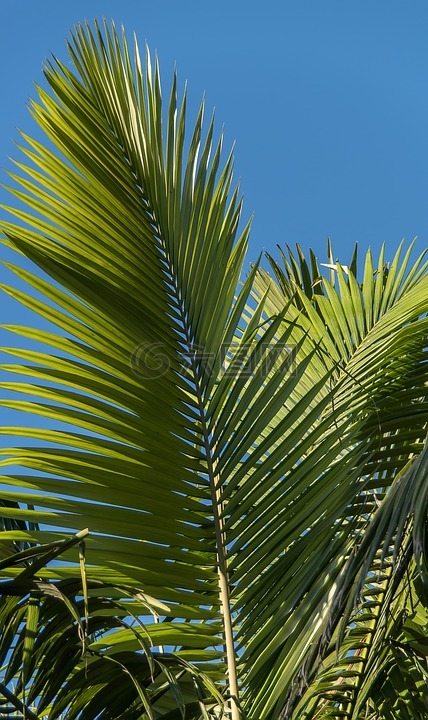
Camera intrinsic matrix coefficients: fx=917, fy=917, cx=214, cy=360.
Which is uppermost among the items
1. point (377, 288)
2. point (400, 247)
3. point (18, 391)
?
point (400, 247)

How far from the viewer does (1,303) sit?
1.66 metres

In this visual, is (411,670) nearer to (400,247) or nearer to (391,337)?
(391,337)

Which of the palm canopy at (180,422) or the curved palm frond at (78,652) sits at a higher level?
the palm canopy at (180,422)

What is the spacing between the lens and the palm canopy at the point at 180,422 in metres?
1.40

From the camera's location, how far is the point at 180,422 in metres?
1.64

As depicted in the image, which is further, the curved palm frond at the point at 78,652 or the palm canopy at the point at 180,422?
the palm canopy at the point at 180,422

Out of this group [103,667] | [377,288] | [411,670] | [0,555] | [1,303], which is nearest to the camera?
[103,667]

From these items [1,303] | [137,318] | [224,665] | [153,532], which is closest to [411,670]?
[224,665]

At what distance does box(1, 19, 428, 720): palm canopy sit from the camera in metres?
1.40

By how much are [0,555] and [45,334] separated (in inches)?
19.8

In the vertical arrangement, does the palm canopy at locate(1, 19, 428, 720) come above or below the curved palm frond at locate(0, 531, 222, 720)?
above

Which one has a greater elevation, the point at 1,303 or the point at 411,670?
the point at 1,303

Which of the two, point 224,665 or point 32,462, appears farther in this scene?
point 224,665

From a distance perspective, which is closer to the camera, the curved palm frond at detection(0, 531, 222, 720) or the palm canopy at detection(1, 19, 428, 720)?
the curved palm frond at detection(0, 531, 222, 720)
